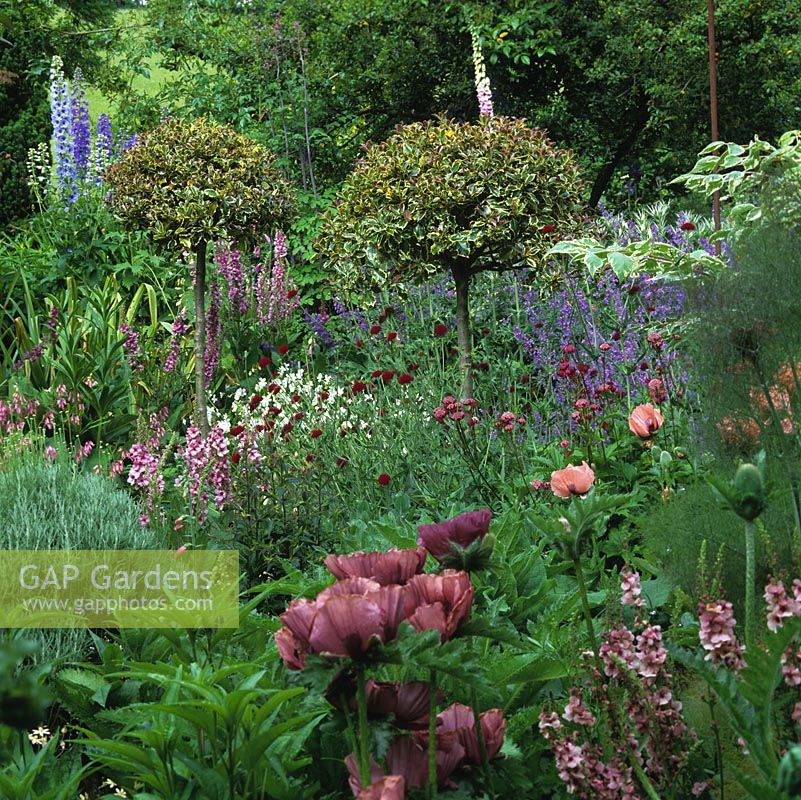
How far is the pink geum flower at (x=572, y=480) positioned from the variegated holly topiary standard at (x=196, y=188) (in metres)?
3.50

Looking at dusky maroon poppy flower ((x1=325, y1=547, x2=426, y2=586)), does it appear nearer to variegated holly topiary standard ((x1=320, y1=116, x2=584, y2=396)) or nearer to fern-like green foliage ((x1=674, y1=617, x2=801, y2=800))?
fern-like green foliage ((x1=674, y1=617, x2=801, y2=800))

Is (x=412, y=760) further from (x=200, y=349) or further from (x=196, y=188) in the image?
(x=200, y=349)

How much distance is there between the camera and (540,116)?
11.2 metres

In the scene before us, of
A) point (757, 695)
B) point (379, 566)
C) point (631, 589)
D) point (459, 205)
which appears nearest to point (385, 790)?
point (379, 566)

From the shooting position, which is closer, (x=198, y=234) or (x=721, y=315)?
(x=721, y=315)

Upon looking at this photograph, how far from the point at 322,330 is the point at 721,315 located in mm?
5225

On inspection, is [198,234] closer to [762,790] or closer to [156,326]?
[156,326]

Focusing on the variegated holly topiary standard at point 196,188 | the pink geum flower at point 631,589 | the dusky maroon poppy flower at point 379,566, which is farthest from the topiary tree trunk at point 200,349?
the dusky maroon poppy flower at point 379,566

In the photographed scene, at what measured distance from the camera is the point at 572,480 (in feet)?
6.61

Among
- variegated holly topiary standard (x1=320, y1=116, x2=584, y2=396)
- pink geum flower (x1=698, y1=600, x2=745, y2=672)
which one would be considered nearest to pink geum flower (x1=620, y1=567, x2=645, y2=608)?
pink geum flower (x1=698, y1=600, x2=745, y2=672)

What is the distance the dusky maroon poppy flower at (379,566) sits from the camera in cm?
139

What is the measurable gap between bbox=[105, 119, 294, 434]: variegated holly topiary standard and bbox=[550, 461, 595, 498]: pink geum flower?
3.50 meters

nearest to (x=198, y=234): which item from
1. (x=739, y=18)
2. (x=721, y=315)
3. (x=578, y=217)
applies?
(x=578, y=217)

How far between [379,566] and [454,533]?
0.44 ft
